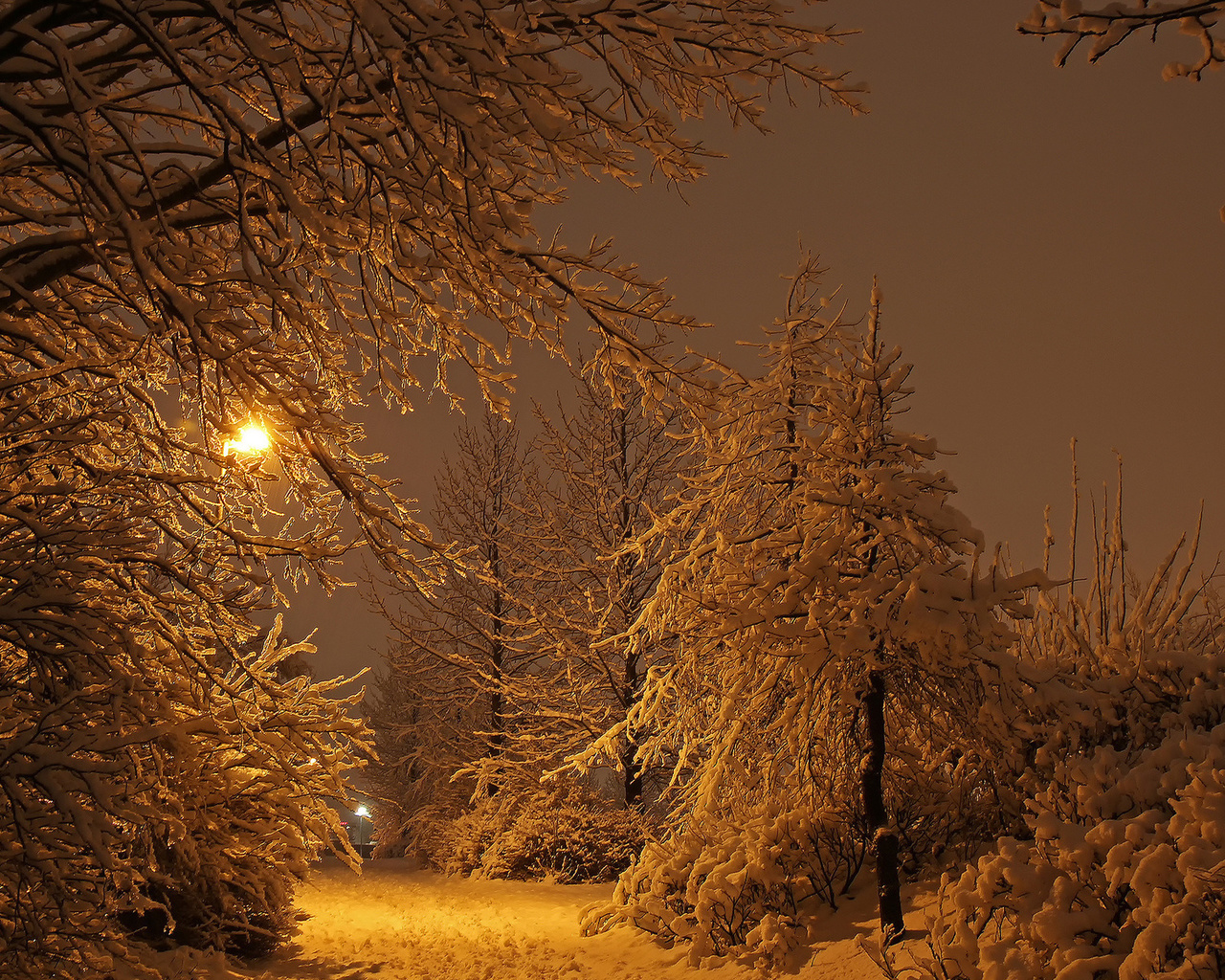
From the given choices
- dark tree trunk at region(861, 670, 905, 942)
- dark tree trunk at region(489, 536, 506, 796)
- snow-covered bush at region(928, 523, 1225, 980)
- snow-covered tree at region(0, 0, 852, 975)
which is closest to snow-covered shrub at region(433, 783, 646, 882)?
dark tree trunk at region(489, 536, 506, 796)

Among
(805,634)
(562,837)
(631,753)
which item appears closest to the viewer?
(805,634)

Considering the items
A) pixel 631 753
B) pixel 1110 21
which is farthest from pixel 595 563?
pixel 1110 21

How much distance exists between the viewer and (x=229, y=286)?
429 centimetres

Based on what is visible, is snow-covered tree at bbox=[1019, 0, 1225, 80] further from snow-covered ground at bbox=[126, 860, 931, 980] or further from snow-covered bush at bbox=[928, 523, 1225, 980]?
snow-covered ground at bbox=[126, 860, 931, 980]

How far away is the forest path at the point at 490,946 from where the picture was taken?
6.00 m

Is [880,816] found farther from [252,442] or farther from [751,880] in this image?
[252,442]

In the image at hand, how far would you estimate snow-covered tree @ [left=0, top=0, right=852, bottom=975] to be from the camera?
297 cm

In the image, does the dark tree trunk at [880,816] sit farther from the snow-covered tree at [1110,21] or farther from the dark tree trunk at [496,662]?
the dark tree trunk at [496,662]

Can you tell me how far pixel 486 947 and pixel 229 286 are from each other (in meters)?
6.19

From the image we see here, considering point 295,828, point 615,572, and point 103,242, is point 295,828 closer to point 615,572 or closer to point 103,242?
point 103,242

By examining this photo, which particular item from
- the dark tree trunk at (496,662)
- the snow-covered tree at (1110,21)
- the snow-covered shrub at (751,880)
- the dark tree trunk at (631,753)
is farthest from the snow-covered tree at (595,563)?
the snow-covered tree at (1110,21)

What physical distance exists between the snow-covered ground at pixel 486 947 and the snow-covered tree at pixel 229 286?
272 cm

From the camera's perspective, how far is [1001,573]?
18.1 ft

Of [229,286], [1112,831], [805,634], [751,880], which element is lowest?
[751,880]
